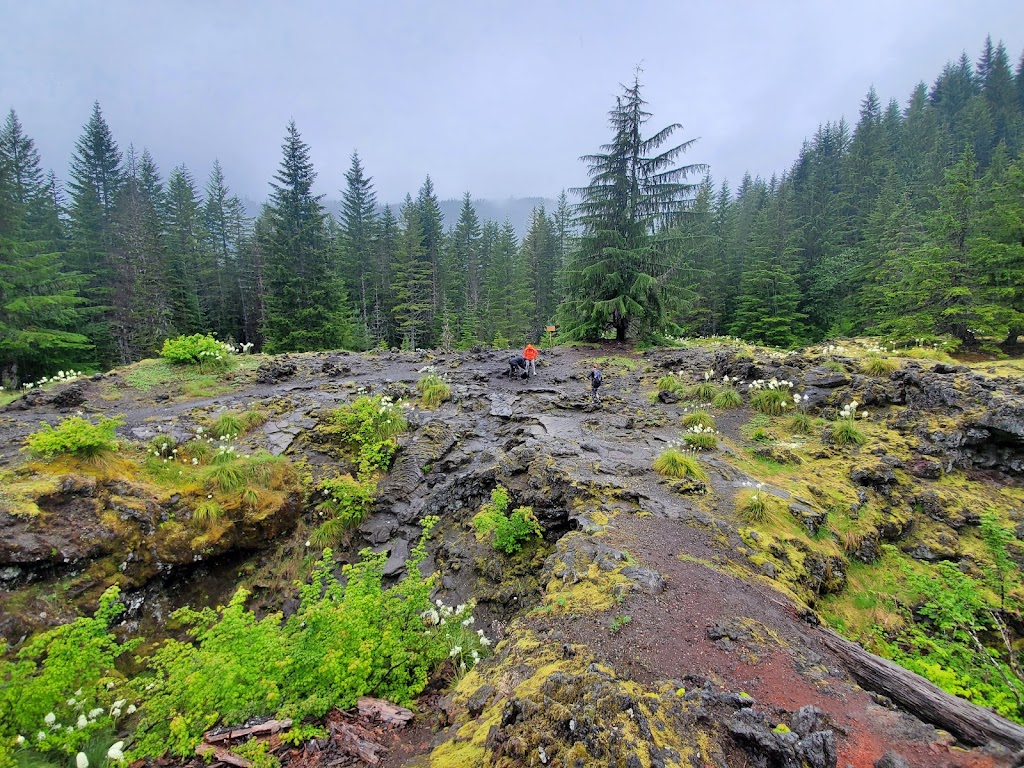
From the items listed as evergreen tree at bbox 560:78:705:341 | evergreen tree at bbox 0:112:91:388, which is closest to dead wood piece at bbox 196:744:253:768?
evergreen tree at bbox 560:78:705:341

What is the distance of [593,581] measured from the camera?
497 centimetres

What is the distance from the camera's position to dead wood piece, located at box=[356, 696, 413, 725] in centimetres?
431

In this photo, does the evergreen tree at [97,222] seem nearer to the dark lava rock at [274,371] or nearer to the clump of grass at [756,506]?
the dark lava rock at [274,371]

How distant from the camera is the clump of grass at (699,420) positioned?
1043 centimetres

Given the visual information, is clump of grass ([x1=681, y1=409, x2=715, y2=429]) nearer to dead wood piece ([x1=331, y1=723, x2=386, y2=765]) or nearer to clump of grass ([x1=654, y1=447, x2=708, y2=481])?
clump of grass ([x1=654, y1=447, x2=708, y2=481])

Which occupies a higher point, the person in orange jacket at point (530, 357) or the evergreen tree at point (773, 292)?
the evergreen tree at point (773, 292)

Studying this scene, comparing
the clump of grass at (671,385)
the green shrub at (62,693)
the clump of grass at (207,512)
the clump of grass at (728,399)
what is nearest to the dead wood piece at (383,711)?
the green shrub at (62,693)

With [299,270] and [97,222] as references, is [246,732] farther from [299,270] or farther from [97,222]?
[97,222]

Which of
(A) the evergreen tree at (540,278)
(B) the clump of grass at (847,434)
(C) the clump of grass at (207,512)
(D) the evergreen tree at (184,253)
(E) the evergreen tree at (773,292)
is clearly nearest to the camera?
(C) the clump of grass at (207,512)

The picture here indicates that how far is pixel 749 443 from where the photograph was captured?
9.65 meters

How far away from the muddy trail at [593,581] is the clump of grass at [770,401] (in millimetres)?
A: 610

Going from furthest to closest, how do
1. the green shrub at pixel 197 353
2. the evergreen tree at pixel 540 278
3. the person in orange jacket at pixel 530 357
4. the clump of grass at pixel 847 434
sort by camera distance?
the evergreen tree at pixel 540 278
the person in orange jacket at pixel 530 357
the green shrub at pixel 197 353
the clump of grass at pixel 847 434

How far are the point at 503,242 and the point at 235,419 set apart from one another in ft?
139

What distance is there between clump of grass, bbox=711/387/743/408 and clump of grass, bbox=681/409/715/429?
1.19 m
